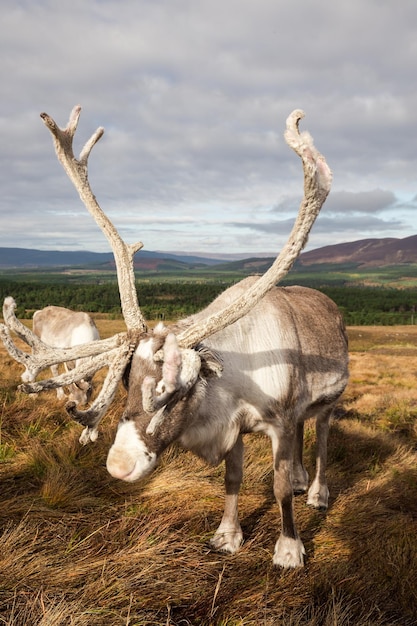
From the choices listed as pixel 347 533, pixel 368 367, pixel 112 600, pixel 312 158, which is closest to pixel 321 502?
pixel 347 533

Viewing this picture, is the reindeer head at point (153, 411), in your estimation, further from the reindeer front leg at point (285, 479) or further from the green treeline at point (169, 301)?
the green treeline at point (169, 301)

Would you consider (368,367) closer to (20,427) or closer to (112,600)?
(20,427)

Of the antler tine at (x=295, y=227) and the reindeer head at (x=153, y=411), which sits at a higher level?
the antler tine at (x=295, y=227)

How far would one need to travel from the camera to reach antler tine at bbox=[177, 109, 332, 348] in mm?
3447

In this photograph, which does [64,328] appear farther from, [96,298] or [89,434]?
[96,298]

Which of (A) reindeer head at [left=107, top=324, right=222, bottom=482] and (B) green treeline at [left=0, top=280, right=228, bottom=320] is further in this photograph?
(B) green treeline at [left=0, top=280, right=228, bottom=320]

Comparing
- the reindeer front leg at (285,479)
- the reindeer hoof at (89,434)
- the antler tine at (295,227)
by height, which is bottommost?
the reindeer front leg at (285,479)

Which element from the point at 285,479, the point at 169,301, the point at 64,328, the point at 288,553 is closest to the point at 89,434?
the point at 285,479

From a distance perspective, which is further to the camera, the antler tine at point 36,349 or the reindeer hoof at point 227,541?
the reindeer hoof at point 227,541

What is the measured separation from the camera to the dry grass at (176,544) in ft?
10.8

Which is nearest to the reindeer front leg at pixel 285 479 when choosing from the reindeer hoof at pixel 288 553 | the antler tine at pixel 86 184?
the reindeer hoof at pixel 288 553

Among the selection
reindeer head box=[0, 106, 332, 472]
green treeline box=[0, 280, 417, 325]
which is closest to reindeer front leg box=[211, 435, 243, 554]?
reindeer head box=[0, 106, 332, 472]

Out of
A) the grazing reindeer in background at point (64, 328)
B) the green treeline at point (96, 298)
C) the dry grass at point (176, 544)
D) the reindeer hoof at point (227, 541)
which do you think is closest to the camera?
the dry grass at point (176, 544)

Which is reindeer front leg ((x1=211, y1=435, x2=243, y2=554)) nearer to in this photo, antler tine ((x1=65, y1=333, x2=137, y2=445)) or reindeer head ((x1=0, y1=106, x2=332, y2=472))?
reindeer head ((x1=0, y1=106, x2=332, y2=472))
